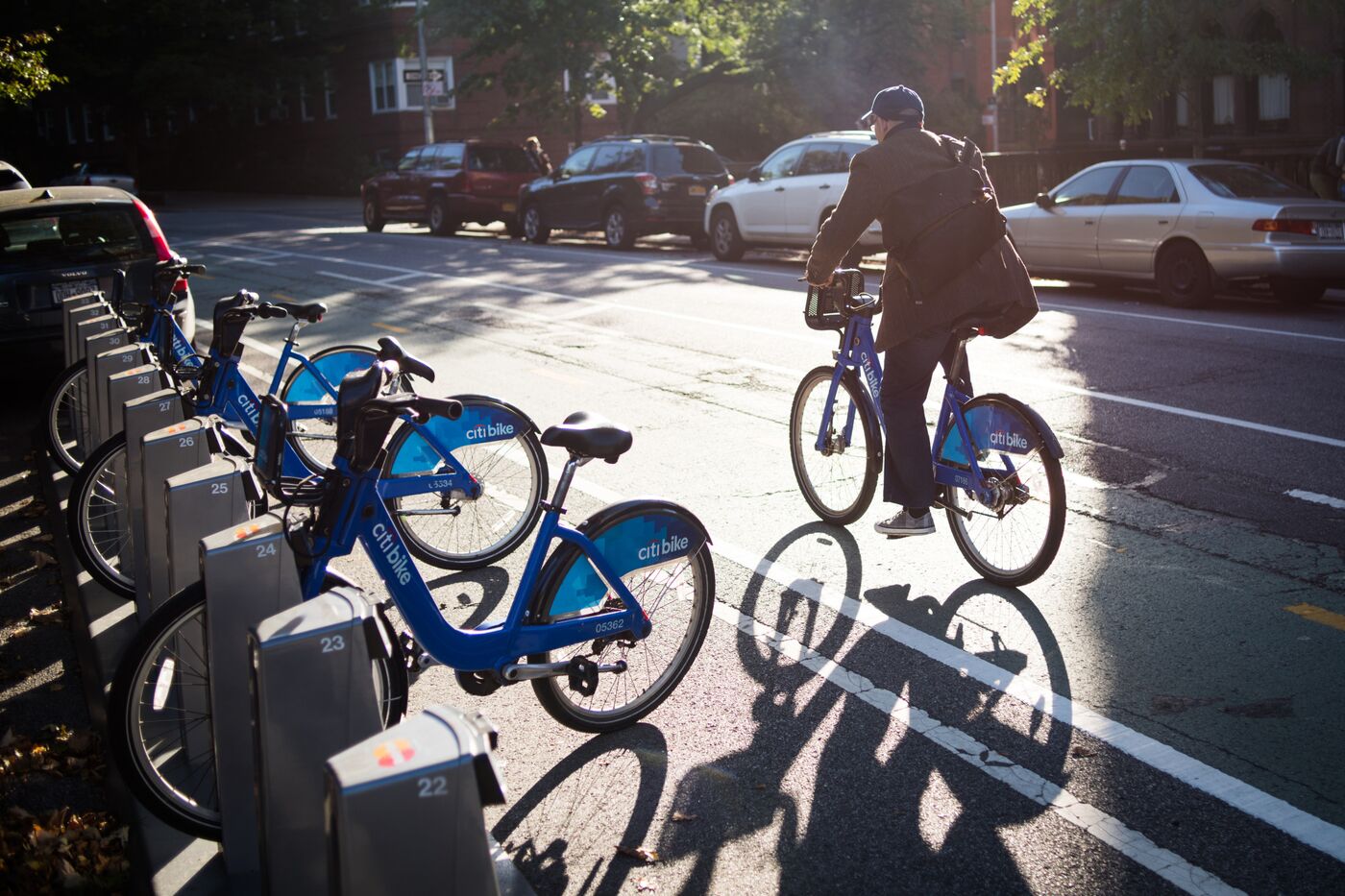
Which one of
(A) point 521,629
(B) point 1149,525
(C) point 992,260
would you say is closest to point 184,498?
(A) point 521,629

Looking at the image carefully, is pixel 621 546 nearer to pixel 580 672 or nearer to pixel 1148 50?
pixel 580 672

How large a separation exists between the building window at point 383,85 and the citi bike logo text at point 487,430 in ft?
151

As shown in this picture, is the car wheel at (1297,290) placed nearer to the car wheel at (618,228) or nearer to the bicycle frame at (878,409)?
the bicycle frame at (878,409)

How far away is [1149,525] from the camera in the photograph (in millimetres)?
6691

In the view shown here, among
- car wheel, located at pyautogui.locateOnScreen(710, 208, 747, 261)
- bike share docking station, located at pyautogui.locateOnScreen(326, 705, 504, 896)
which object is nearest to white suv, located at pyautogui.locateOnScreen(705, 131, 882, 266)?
car wheel, located at pyautogui.locateOnScreen(710, 208, 747, 261)

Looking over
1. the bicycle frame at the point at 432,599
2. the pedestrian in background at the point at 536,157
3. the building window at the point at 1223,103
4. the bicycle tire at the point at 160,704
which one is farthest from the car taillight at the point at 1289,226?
the pedestrian in background at the point at 536,157

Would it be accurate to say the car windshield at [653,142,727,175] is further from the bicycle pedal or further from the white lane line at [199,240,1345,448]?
the bicycle pedal

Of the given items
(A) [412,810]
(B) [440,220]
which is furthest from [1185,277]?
(B) [440,220]

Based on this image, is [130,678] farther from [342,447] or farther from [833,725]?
[833,725]

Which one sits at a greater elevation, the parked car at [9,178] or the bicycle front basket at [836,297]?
the parked car at [9,178]

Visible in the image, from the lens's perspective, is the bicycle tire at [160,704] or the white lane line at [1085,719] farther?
the white lane line at [1085,719]

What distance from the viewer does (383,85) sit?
50.4 meters

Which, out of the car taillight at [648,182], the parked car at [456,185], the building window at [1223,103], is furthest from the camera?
the building window at [1223,103]

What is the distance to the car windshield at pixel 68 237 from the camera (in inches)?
408
